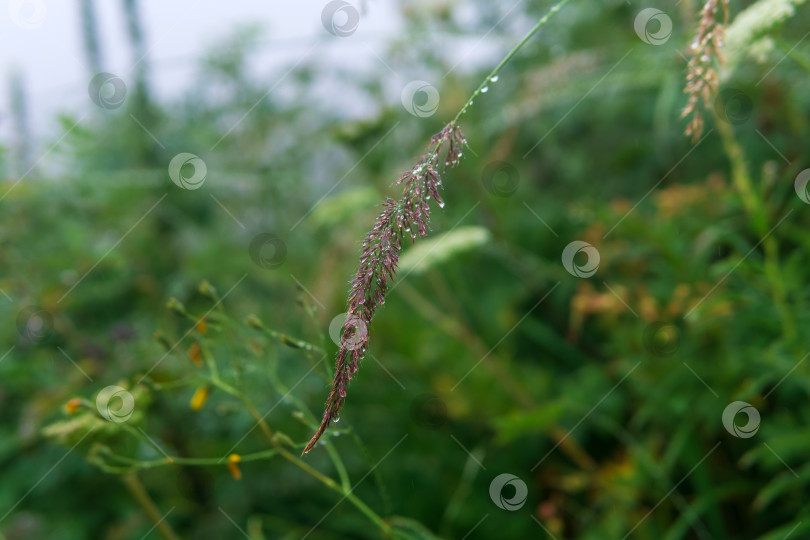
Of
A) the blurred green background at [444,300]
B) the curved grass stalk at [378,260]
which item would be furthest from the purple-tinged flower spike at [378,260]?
the blurred green background at [444,300]

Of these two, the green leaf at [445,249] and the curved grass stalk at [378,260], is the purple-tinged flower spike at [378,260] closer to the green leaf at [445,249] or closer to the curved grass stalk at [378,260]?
the curved grass stalk at [378,260]

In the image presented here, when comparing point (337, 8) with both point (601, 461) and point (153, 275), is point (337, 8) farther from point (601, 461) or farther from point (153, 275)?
point (601, 461)

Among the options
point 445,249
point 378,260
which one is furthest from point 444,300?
point 378,260

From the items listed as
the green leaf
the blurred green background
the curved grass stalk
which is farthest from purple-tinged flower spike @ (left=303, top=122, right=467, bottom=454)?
the green leaf

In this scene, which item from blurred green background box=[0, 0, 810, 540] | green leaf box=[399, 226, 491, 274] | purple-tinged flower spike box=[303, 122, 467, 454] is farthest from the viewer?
blurred green background box=[0, 0, 810, 540]

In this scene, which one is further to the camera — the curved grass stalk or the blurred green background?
the blurred green background

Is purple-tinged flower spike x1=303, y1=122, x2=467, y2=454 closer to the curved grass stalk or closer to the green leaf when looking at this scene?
the curved grass stalk

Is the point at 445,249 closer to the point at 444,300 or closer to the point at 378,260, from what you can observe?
the point at 444,300
